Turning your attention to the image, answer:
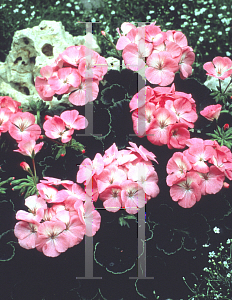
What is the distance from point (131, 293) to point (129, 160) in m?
0.74

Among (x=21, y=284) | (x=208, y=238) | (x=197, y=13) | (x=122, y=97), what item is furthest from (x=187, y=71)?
(x=197, y=13)

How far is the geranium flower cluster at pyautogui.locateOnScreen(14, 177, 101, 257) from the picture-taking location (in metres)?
1.34

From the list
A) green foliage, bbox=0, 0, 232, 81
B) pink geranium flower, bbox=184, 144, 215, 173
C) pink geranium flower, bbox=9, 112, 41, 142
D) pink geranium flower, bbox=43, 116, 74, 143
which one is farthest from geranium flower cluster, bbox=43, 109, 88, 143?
green foliage, bbox=0, 0, 232, 81

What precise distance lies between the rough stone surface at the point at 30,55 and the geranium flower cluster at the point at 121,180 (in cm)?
102

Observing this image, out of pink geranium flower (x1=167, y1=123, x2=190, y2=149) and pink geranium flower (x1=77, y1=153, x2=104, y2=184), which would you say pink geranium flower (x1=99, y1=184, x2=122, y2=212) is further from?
pink geranium flower (x1=167, y1=123, x2=190, y2=149)

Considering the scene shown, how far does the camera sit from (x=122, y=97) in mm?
1987

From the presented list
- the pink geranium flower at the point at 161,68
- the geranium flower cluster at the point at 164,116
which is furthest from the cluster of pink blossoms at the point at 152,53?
the geranium flower cluster at the point at 164,116

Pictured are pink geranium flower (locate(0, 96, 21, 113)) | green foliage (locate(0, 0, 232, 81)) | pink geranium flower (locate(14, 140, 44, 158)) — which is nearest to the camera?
pink geranium flower (locate(14, 140, 44, 158))

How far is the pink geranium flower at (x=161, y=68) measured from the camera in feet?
5.66

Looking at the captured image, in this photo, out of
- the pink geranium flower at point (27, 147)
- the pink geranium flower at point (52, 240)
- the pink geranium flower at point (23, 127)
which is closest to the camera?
the pink geranium flower at point (52, 240)

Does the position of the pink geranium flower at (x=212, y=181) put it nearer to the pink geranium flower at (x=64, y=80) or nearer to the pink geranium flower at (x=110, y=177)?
the pink geranium flower at (x=110, y=177)

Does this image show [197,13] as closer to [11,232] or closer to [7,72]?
[7,72]

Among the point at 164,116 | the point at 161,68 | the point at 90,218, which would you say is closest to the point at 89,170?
the point at 90,218

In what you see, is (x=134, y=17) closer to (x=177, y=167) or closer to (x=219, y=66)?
(x=219, y=66)
